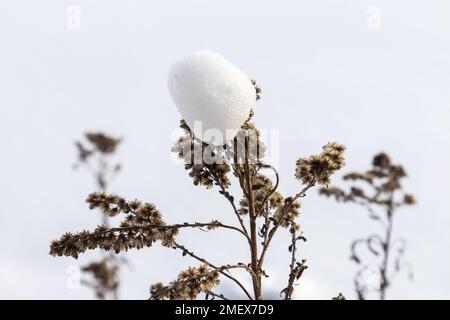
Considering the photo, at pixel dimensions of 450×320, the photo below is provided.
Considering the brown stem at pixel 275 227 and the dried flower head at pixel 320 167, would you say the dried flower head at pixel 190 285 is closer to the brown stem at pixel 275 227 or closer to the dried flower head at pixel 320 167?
the brown stem at pixel 275 227

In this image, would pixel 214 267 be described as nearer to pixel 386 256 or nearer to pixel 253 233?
pixel 253 233

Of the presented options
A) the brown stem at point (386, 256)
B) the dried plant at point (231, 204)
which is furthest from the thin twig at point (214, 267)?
the brown stem at point (386, 256)

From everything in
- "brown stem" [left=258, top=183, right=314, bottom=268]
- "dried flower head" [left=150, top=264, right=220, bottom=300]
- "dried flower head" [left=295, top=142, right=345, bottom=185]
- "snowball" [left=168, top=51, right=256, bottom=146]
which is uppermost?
"snowball" [left=168, top=51, right=256, bottom=146]

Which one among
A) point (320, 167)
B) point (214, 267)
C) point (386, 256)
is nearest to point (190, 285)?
point (214, 267)

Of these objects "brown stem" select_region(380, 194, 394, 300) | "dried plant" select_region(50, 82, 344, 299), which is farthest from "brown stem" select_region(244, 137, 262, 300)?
"brown stem" select_region(380, 194, 394, 300)

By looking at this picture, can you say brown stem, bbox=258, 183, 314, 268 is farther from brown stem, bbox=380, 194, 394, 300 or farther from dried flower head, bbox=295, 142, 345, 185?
brown stem, bbox=380, 194, 394, 300
